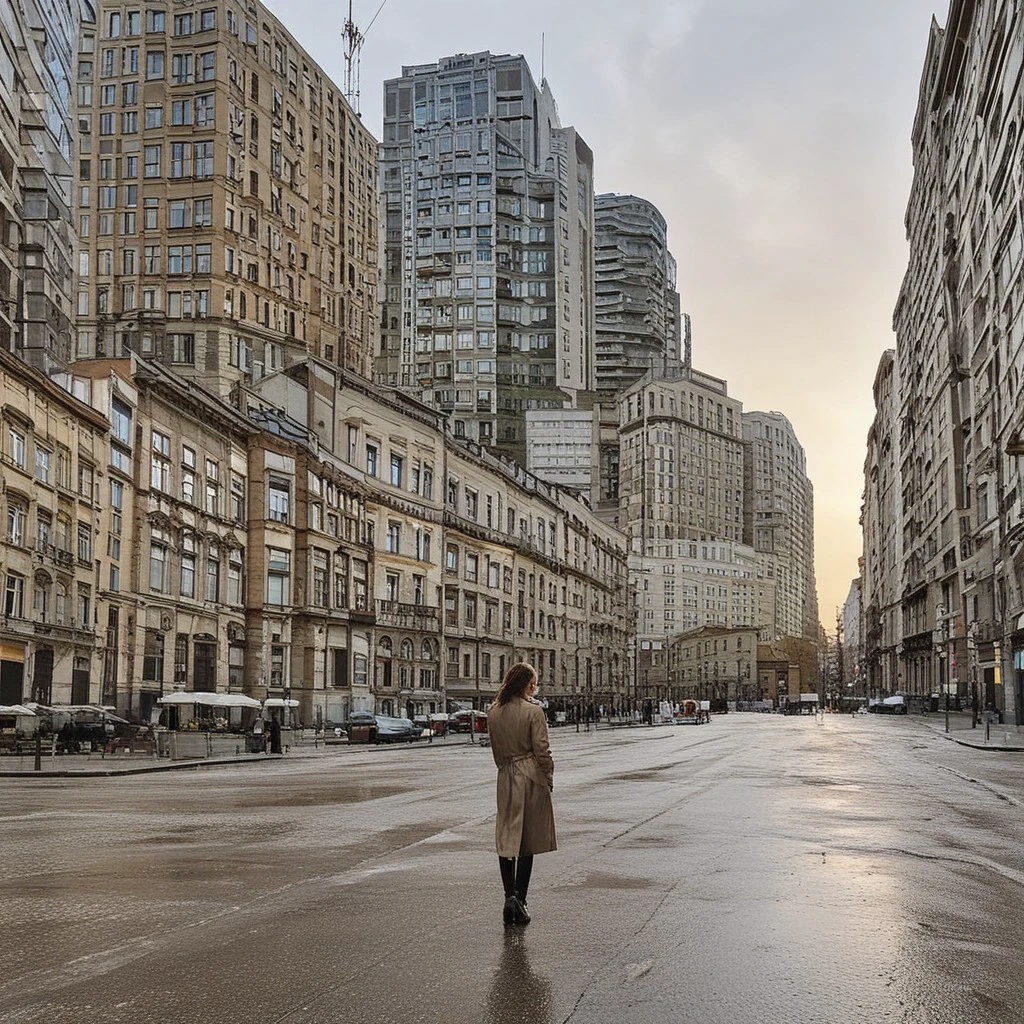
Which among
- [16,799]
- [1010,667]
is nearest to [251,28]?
[1010,667]

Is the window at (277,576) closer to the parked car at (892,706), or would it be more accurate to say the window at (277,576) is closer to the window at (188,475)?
the window at (188,475)

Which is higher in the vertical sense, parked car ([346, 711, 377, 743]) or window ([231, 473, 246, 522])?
window ([231, 473, 246, 522])

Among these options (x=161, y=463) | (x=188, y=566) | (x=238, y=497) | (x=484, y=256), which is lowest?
(x=188, y=566)

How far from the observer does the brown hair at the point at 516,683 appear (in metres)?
9.08

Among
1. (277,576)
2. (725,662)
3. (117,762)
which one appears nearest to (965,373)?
(277,576)

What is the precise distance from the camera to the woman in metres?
8.71

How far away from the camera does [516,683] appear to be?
30.1 feet

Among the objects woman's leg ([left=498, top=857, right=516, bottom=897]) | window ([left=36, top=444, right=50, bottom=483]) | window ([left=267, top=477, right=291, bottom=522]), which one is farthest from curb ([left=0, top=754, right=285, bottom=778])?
window ([left=267, top=477, right=291, bottom=522])

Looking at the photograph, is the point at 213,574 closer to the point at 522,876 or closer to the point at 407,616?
the point at 407,616

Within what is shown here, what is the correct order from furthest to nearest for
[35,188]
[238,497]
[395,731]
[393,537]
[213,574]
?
[393,537]
[238,497]
[213,574]
[35,188]
[395,731]

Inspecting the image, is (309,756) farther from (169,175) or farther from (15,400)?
(169,175)

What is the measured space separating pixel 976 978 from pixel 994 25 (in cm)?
6630

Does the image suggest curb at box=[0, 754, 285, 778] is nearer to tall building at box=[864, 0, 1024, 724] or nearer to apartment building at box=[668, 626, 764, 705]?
tall building at box=[864, 0, 1024, 724]

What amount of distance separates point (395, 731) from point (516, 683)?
45197 millimetres
